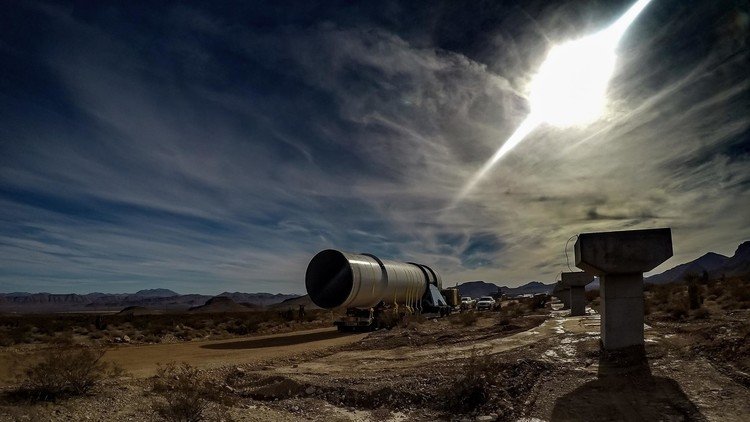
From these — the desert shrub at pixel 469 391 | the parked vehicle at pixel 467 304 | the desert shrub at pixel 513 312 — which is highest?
the parked vehicle at pixel 467 304

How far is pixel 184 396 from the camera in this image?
8.77 metres

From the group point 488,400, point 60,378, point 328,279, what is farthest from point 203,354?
point 488,400

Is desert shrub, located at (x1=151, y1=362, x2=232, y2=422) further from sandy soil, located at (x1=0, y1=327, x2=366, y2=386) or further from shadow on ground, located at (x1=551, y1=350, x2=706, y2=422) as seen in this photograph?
shadow on ground, located at (x1=551, y1=350, x2=706, y2=422)

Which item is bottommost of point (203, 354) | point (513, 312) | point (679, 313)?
point (203, 354)

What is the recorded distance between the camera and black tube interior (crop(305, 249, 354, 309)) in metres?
24.3

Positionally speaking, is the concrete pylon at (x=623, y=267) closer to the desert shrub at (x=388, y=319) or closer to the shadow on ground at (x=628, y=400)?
the shadow on ground at (x=628, y=400)

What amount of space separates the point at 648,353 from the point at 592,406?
347 centimetres

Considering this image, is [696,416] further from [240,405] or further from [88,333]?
[88,333]

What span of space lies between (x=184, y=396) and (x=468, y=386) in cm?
553

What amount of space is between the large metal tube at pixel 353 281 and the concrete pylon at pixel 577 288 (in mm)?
9481

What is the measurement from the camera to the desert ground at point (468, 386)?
7.59 meters

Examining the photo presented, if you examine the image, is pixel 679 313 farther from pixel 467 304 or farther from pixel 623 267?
pixel 467 304

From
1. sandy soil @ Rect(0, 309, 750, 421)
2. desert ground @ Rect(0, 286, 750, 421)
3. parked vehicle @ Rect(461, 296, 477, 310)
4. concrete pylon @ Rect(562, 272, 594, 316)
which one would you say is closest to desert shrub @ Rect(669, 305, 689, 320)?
sandy soil @ Rect(0, 309, 750, 421)

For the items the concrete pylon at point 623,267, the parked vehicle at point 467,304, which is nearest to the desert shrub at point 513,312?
the parked vehicle at point 467,304
